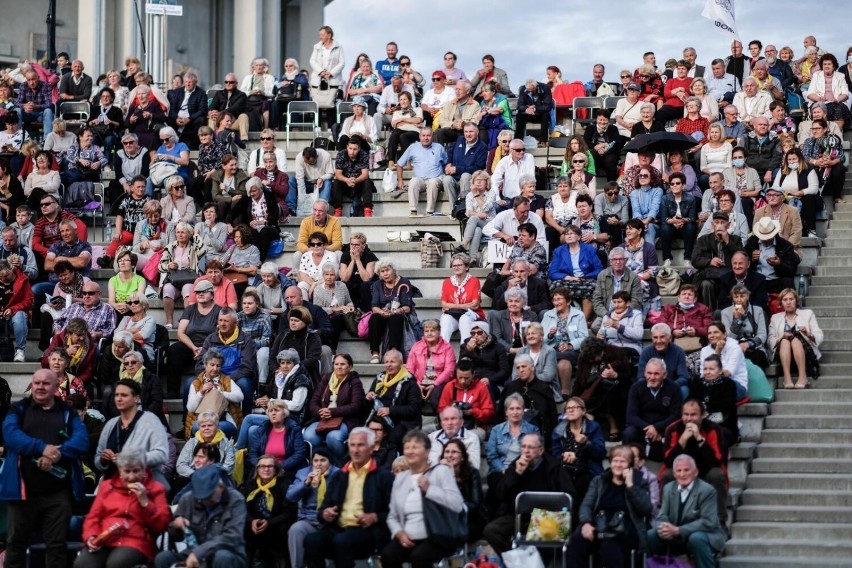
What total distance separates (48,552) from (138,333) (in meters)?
3.19

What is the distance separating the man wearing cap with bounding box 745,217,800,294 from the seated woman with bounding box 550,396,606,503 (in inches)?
148

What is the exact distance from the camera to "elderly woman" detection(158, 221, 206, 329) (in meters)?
17.9

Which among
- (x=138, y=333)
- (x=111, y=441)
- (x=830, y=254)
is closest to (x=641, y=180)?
(x=830, y=254)

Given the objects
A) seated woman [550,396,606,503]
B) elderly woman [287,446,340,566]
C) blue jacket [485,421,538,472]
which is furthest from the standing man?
seated woman [550,396,606,503]

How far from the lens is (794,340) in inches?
631

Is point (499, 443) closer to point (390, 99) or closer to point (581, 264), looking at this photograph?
point (581, 264)

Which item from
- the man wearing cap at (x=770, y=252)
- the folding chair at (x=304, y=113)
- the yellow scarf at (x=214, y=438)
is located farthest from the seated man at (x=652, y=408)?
the folding chair at (x=304, y=113)

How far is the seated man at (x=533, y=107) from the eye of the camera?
74.6 ft

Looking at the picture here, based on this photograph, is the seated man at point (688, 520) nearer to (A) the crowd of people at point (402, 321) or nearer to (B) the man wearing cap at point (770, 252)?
(A) the crowd of people at point (402, 321)

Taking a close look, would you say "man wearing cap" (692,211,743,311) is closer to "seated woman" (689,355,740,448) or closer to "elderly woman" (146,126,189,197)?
"seated woman" (689,355,740,448)

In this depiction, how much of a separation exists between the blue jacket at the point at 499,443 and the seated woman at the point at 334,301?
293cm

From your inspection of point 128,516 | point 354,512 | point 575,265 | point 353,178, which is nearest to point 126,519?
point 128,516

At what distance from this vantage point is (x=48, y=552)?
1410cm

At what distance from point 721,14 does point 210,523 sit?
42.8 feet
